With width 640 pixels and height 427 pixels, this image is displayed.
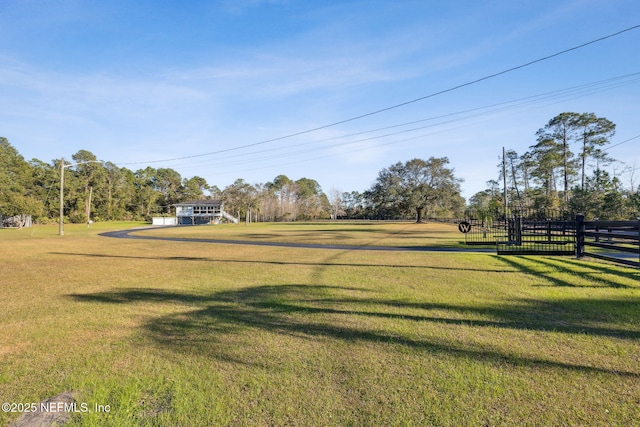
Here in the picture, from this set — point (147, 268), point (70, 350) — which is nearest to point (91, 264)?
point (147, 268)

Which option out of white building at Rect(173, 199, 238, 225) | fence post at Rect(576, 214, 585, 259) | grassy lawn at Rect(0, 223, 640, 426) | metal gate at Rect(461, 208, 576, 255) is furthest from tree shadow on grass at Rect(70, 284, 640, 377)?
white building at Rect(173, 199, 238, 225)

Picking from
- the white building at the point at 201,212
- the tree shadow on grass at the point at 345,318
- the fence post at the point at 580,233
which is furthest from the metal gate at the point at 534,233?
the white building at the point at 201,212

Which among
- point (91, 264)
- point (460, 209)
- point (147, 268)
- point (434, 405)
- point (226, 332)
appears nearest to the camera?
point (434, 405)

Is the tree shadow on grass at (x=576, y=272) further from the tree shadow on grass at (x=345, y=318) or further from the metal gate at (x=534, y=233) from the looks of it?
the tree shadow on grass at (x=345, y=318)

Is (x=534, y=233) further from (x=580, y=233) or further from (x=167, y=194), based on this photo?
(x=167, y=194)

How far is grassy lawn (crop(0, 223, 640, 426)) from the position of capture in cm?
257

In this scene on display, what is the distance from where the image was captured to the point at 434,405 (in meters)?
2.60

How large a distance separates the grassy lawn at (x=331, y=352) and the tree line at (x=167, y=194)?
2001 inches

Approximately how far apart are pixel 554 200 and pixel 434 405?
4754 centimetres

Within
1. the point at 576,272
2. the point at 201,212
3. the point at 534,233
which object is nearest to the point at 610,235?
the point at 576,272

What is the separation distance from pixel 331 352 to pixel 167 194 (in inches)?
3682

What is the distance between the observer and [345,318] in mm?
4906

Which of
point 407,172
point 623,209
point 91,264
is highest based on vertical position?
point 407,172

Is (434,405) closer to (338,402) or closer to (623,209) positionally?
(338,402)
